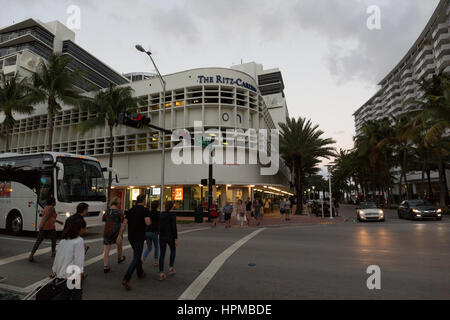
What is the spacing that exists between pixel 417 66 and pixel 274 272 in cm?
8552

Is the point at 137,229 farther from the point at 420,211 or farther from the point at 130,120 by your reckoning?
the point at 420,211

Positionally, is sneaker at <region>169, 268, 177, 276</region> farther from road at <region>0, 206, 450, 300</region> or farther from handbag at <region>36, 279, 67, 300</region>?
handbag at <region>36, 279, 67, 300</region>

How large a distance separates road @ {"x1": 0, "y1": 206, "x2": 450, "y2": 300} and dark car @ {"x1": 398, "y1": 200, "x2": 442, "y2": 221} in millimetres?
11191

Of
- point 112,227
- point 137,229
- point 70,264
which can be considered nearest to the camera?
point 70,264

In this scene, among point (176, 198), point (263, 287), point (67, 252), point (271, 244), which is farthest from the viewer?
point (176, 198)

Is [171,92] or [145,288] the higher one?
[171,92]

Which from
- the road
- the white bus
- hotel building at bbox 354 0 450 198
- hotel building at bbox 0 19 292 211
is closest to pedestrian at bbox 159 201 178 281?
the road

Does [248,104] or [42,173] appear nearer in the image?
[42,173]

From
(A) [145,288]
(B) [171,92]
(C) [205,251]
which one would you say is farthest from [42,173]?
(B) [171,92]

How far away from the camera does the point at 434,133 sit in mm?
22703

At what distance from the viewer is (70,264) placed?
11.5 ft

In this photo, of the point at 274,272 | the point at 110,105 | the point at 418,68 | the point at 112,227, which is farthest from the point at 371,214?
the point at 418,68
